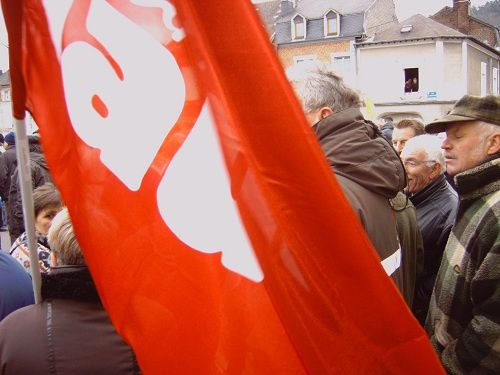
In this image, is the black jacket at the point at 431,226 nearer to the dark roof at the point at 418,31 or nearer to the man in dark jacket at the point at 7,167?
the man in dark jacket at the point at 7,167

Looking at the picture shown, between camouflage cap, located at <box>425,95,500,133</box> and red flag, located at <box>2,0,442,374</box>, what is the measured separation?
145 centimetres

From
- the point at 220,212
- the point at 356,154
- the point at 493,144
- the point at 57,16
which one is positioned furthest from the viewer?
the point at 493,144

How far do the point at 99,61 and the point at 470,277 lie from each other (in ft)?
5.23

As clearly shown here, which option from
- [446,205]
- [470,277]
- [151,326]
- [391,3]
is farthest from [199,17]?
[391,3]

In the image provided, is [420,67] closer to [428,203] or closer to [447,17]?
[447,17]

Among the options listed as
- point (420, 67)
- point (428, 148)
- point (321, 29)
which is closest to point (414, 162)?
point (428, 148)

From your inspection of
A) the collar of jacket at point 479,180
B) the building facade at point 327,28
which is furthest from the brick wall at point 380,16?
the collar of jacket at point 479,180

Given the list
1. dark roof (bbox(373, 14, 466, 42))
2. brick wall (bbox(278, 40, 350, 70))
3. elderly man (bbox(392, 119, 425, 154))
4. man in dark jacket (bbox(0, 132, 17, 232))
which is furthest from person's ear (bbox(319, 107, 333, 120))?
brick wall (bbox(278, 40, 350, 70))

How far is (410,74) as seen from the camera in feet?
99.5

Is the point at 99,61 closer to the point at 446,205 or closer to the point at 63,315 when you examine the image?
the point at 63,315

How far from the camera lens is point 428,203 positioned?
10.6 feet

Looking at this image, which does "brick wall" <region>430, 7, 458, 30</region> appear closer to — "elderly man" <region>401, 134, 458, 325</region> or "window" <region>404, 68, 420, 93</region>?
"window" <region>404, 68, 420, 93</region>

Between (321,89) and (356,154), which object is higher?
(321,89)

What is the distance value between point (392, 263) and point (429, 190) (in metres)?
1.30
